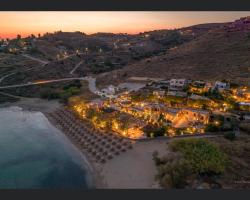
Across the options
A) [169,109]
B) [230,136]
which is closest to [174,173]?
[230,136]

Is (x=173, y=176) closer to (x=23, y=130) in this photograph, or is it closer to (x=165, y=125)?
(x=165, y=125)

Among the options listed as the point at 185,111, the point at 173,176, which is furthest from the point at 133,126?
the point at 173,176

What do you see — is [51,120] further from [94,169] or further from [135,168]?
[135,168]

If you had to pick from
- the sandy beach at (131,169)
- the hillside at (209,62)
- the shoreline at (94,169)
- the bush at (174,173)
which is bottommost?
the shoreline at (94,169)

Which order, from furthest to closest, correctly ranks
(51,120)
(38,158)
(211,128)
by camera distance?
(51,120) → (38,158) → (211,128)

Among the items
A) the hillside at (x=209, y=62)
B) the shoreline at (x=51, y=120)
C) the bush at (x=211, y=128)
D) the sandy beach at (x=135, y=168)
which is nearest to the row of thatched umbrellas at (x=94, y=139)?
the shoreline at (x=51, y=120)

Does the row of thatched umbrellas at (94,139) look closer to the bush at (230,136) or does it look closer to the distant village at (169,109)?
the distant village at (169,109)
